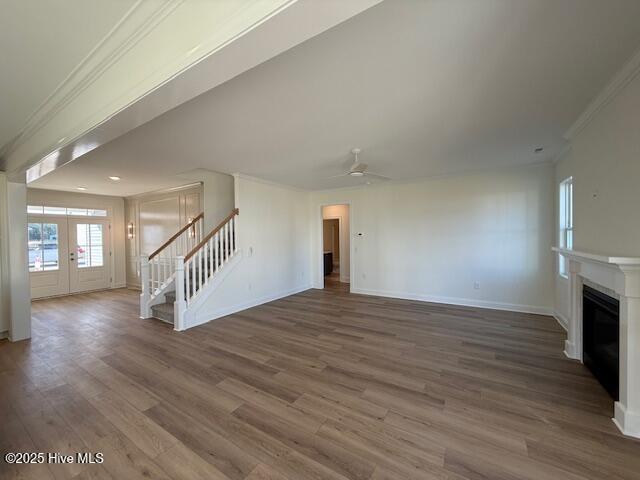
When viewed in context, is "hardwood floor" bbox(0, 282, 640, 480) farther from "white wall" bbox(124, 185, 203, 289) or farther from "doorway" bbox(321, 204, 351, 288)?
"doorway" bbox(321, 204, 351, 288)

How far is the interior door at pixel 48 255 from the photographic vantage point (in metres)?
5.98

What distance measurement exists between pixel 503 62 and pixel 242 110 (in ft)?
7.02

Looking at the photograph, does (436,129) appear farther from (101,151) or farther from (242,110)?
(101,151)

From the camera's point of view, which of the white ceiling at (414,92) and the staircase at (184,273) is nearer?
the white ceiling at (414,92)

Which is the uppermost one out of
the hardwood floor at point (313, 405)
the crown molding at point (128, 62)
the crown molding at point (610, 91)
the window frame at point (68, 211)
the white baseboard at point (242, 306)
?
the crown molding at point (610, 91)

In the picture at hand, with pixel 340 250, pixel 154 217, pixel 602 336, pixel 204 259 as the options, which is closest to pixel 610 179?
pixel 602 336

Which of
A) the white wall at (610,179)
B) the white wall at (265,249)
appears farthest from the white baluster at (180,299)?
the white wall at (610,179)

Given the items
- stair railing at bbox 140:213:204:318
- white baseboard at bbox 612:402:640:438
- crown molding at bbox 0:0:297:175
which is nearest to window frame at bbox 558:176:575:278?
white baseboard at bbox 612:402:640:438

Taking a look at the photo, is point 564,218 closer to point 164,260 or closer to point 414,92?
point 414,92

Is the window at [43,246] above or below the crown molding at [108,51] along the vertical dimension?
below

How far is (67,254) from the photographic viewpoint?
647 centimetres

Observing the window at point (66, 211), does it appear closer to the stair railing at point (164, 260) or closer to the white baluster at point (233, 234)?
the stair railing at point (164, 260)

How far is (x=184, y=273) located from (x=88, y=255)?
4.85 metres

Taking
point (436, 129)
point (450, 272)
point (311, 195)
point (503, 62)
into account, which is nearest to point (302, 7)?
point (503, 62)
